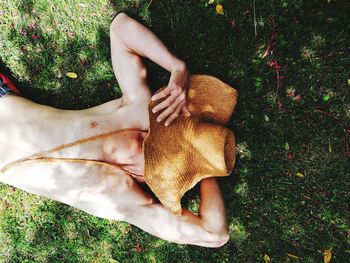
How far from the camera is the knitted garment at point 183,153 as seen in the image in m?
3.05

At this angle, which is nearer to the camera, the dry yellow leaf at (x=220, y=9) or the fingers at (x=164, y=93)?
the fingers at (x=164, y=93)

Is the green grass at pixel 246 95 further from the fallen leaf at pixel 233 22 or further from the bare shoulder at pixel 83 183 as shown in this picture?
the bare shoulder at pixel 83 183

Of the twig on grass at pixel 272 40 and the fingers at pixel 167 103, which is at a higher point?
the twig on grass at pixel 272 40

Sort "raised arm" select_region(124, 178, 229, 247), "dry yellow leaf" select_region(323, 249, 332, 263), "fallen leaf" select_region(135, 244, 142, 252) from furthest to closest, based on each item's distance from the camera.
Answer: "fallen leaf" select_region(135, 244, 142, 252), "dry yellow leaf" select_region(323, 249, 332, 263), "raised arm" select_region(124, 178, 229, 247)

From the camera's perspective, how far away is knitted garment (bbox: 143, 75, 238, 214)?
305cm

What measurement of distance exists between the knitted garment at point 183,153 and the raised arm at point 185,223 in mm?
110

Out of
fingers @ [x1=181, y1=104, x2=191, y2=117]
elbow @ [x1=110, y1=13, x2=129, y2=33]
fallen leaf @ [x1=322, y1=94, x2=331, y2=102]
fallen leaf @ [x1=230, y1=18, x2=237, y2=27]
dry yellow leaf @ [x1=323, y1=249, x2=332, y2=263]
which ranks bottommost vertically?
dry yellow leaf @ [x1=323, y1=249, x2=332, y2=263]

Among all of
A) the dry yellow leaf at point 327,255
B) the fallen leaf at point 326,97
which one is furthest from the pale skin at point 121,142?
the fallen leaf at point 326,97

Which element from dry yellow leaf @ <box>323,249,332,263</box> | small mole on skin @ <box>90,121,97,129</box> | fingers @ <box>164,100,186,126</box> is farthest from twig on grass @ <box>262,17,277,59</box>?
dry yellow leaf @ <box>323,249,332,263</box>

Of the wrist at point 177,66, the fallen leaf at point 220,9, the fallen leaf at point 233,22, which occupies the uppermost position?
the fallen leaf at point 220,9

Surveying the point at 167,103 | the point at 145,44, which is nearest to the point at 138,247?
the point at 167,103

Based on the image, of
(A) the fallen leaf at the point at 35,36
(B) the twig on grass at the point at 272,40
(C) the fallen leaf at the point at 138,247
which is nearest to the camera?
(B) the twig on grass at the point at 272,40

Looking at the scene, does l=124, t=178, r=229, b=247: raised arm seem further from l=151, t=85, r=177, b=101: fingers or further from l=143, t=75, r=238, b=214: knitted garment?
l=151, t=85, r=177, b=101: fingers

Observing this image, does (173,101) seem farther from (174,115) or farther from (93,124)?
(93,124)
